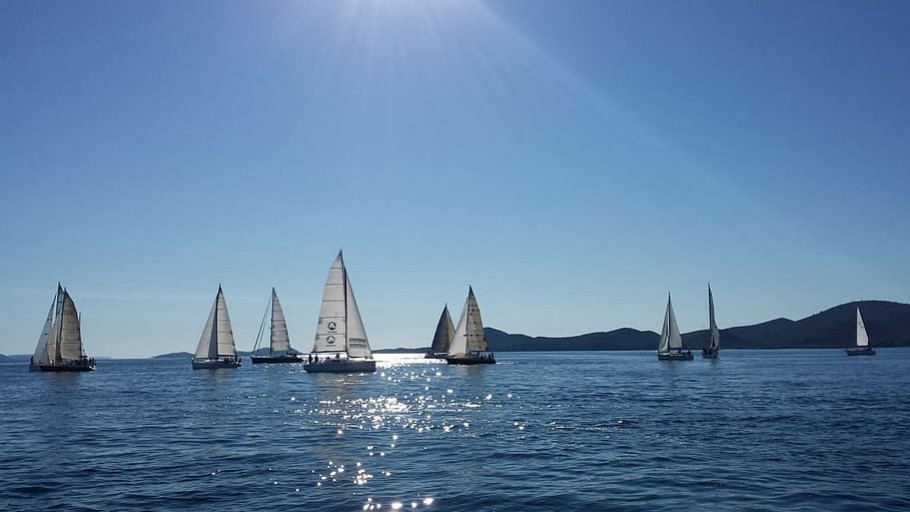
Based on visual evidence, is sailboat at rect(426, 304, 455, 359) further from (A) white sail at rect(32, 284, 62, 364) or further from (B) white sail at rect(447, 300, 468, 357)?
(A) white sail at rect(32, 284, 62, 364)

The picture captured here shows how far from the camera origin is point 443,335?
16562 cm

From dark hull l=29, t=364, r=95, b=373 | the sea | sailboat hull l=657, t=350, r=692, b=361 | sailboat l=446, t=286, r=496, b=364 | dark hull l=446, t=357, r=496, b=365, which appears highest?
sailboat l=446, t=286, r=496, b=364

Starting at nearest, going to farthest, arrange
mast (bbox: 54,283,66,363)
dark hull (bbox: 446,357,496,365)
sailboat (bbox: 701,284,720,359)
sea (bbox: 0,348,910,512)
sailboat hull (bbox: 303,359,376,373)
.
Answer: sea (bbox: 0,348,910,512), sailboat hull (bbox: 303,359,376,373), mast (bbox: 54,283,66,363), dark hull (bbox: 446,357,496,365), sailboat (bbox: 701,284,720,359)

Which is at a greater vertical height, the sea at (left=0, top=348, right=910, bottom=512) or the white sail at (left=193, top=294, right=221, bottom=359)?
the white sail at (left=193, top=294, right=221, bottom=359)

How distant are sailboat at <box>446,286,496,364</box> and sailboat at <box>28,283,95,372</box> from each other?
5924 centimetres

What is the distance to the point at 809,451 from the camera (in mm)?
25734

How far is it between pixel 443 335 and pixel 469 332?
48.7m

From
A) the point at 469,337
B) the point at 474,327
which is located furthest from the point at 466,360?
the point at 474,327

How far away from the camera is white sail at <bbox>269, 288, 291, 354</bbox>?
14225cm

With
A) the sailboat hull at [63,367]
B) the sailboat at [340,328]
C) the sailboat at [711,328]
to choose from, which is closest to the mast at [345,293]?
the sailboat at [340,328]

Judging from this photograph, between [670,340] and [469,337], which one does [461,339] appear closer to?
[469,337]

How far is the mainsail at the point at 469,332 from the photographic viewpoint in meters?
116

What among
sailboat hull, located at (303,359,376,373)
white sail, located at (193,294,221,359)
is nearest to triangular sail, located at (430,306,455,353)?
white sail, located at (193,294,221,359)

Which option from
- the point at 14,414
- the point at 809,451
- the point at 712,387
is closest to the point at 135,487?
the point at 809,451
